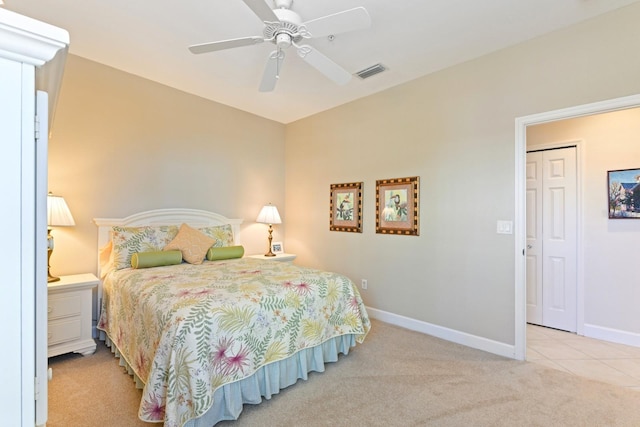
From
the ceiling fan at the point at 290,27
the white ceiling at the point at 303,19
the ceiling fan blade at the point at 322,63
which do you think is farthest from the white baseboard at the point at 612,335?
the ceiling fan at the point at 290,27

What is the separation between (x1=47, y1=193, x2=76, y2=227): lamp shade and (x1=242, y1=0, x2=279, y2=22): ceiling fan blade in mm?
2352

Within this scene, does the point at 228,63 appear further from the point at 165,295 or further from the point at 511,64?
the point at 511,64

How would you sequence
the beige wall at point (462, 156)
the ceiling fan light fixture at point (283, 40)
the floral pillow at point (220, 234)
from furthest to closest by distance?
the floral pillow at point (220, 234) → the beige wall at point (462, 156) → the ceiling fan light fixture at point (283, 40)

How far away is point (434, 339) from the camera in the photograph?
3.09 metres

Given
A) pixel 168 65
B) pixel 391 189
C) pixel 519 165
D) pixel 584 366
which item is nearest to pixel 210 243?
pixel 168 65

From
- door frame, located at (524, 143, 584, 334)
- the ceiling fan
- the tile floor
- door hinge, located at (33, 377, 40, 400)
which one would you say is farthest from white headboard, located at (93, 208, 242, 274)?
door frame, located at (524, 143, 584, 334)

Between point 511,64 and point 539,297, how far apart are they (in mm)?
2575

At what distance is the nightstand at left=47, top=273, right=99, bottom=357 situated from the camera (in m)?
2.51

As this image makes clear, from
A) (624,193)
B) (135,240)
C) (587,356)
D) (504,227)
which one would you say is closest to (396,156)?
(504,227)

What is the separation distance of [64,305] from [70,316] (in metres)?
0.11

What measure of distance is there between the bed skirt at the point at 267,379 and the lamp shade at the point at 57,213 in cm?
116

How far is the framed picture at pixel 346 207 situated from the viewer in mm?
3916

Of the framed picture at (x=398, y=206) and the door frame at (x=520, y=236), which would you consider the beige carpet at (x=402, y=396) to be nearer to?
the door frame at (x=520, y=236)

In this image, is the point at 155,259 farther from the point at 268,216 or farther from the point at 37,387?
the point at 37,387
